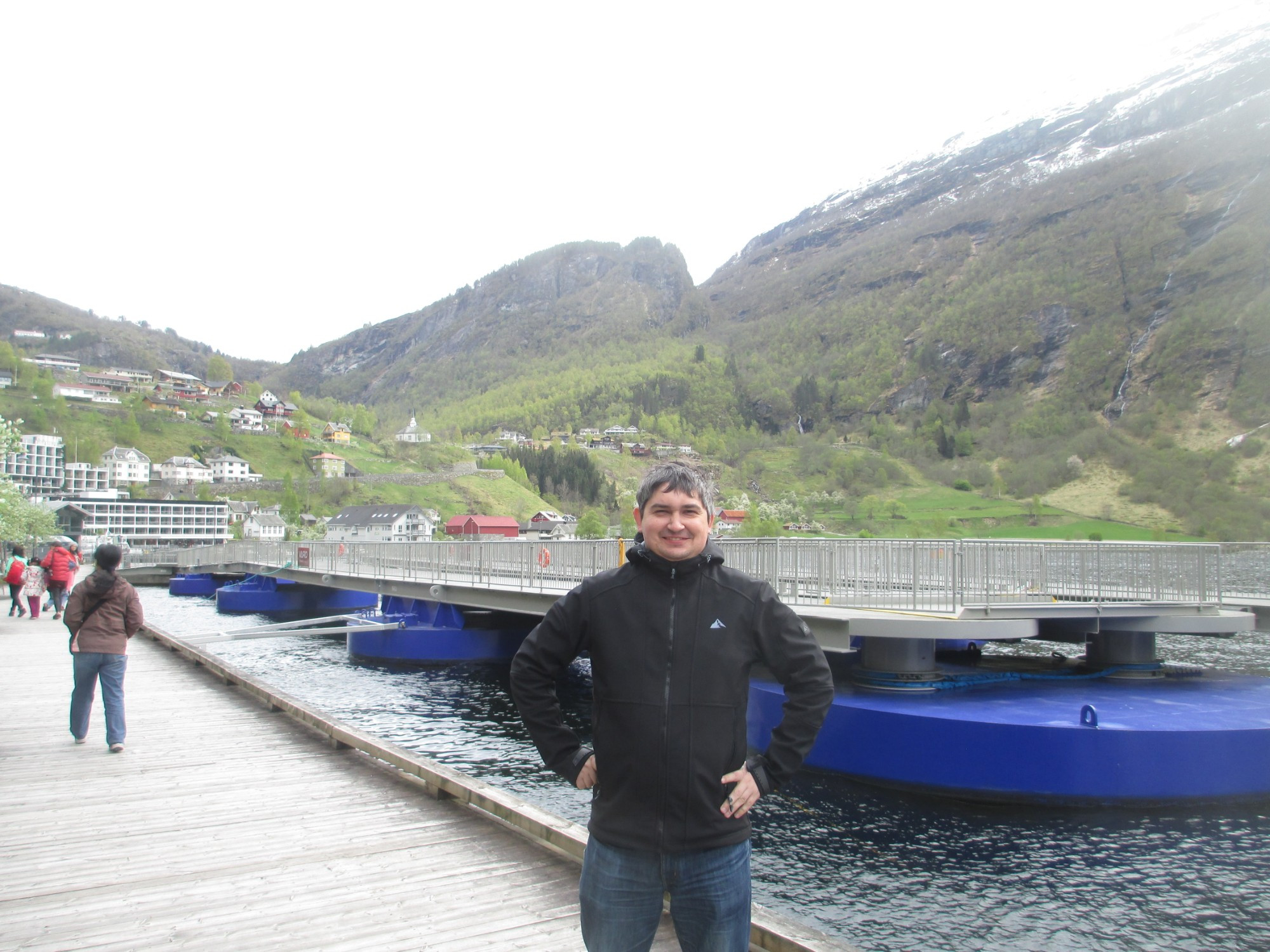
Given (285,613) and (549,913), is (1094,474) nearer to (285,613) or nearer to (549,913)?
(285,613)

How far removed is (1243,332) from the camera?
586 feet

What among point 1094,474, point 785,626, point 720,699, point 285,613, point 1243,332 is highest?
point 1243,332

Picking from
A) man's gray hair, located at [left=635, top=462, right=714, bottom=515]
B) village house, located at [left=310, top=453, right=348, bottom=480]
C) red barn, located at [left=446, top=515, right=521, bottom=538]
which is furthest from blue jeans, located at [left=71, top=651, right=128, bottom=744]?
village house, located at [left=310, top=453, right=348, bottom=480]

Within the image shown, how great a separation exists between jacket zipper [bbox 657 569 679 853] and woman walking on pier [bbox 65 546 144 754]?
26.0 ft

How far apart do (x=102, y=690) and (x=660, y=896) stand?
30.2 ft

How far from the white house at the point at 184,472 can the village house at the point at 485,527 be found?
7046cm

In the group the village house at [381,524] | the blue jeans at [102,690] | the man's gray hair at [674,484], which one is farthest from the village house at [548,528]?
the man's gray hair at [674,484]

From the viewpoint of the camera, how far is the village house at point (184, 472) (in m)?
167

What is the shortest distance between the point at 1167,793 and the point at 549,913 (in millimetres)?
11797

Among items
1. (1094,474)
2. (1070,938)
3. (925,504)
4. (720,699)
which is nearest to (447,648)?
(1070,938)

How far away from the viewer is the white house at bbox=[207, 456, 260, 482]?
6867 inches

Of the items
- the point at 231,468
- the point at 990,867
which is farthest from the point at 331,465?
the point at 990,867

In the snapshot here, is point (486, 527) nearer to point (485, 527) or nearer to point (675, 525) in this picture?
point (485, 527)

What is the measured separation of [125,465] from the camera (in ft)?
550
